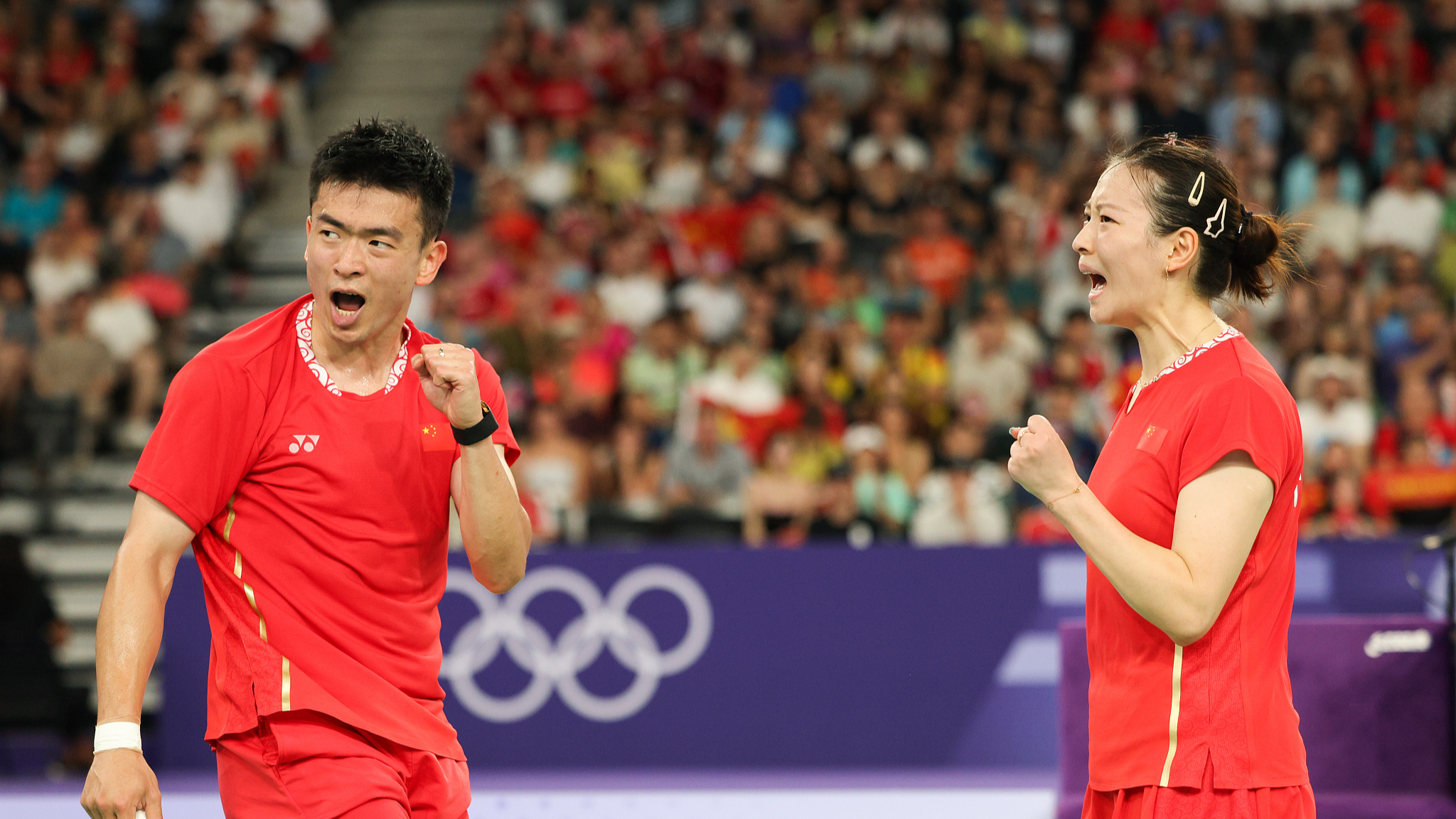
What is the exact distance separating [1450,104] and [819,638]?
24.3 ft

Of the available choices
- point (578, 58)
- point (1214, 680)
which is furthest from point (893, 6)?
point (1214, 680)

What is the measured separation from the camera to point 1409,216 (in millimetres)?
10930

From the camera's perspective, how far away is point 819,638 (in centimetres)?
766

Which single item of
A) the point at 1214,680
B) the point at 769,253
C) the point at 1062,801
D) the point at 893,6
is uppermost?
the point at 893,6

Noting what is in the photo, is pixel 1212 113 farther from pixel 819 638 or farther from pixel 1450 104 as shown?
pixel 819 638

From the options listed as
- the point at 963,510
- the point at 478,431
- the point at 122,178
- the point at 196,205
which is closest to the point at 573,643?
the point at 963,510

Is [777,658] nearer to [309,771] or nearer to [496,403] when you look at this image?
[496,403]

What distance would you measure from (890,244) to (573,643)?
4.75 metres

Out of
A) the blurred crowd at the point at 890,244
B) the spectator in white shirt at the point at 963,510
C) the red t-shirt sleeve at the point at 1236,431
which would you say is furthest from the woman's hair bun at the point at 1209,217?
the spectator in white shirt at the point at 963,510

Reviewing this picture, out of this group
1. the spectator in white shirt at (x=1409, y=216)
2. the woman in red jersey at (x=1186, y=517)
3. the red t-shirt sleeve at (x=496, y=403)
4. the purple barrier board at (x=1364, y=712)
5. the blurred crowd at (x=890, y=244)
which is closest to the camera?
the woman in red jersey at (x=1186, y=517)

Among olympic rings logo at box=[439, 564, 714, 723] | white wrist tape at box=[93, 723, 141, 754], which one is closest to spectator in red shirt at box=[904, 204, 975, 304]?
olympic rings logo at box=[439, 564, 714, 723]

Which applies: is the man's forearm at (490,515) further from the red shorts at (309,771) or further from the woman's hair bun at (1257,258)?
the woman's hair bun at (1257,258)

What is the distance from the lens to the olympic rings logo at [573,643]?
7.58 metres

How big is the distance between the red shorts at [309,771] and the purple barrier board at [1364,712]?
3103mm
